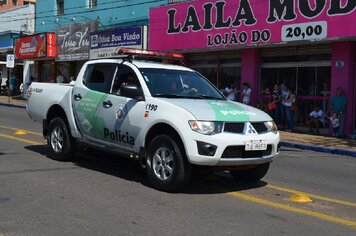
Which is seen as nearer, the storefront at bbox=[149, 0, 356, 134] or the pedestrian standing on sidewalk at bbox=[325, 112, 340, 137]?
the pedestrian standing on sidewalk at bbox=[325, 112, 340, 137]

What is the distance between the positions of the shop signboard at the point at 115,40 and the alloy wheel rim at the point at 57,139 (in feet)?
47.8

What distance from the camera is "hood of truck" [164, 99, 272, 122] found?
6660mm

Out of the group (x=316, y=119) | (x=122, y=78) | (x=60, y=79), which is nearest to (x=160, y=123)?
(x=122, y=78)

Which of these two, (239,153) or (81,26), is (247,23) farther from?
(81,26)

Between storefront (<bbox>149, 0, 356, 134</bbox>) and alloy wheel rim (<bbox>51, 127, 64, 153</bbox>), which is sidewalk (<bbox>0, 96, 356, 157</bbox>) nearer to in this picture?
storefront (<bbox>149, 0, 356, 134</bbox>)

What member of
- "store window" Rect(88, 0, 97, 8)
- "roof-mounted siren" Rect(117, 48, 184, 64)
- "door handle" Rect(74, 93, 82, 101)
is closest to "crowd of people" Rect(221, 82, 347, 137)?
"roof-mounted siren" Rect(117, 48, 184, 64)

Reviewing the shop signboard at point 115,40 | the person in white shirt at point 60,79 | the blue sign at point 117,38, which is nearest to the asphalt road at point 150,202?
the shop signboard at point 115,40

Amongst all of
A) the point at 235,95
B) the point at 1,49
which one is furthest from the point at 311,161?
the point at 1,49

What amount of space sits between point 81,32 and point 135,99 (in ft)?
73.9

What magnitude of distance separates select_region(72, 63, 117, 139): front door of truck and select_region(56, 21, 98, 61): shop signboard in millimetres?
20085

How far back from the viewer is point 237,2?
19.2 m

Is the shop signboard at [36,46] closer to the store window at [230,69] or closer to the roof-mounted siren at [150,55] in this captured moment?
the store window at [230,69]

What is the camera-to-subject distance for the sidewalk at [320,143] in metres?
13.6

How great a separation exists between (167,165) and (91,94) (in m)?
2.28
